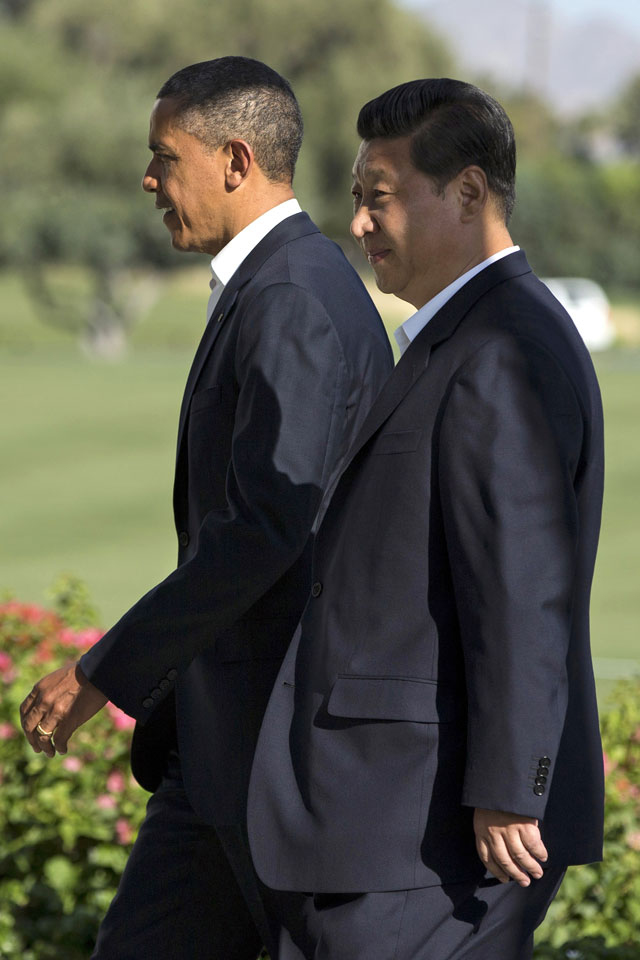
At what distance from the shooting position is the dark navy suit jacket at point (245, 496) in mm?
2367

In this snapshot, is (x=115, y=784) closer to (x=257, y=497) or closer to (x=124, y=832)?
(x=124, y=832)

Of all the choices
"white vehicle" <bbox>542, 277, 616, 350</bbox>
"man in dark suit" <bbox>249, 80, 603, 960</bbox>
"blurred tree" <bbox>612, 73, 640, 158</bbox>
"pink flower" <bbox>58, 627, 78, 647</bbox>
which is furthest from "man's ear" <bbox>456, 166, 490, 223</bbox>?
"blurred tree" <bbox>612, 73, 640, 158</bbox>

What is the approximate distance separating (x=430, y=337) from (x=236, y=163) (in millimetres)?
691

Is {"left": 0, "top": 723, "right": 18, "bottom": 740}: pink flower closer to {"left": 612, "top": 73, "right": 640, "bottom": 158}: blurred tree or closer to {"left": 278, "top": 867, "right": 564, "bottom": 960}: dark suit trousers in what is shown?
{"left": 278, "top": 867, "right": 564, "bottom": 960}: dark suit trousers

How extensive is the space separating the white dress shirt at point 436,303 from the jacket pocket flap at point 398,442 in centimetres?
16

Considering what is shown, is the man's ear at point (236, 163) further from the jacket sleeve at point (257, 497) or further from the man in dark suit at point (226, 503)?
the jacket sleeve at point (257, 497)

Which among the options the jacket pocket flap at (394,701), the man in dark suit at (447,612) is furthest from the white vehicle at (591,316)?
the jacket pocket flap at (394,701)

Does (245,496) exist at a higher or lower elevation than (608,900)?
higher

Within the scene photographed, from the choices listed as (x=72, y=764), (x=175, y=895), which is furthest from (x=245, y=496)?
(x=72, y=764)

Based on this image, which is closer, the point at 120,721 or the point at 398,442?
the point at 398,442

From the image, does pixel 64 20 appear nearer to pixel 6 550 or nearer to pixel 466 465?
pixel 6 550

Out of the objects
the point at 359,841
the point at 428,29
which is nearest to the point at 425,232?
the point at 359,841

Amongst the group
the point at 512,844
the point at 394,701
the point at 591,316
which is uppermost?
the point at 394,701

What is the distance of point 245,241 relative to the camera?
2.66 meters
